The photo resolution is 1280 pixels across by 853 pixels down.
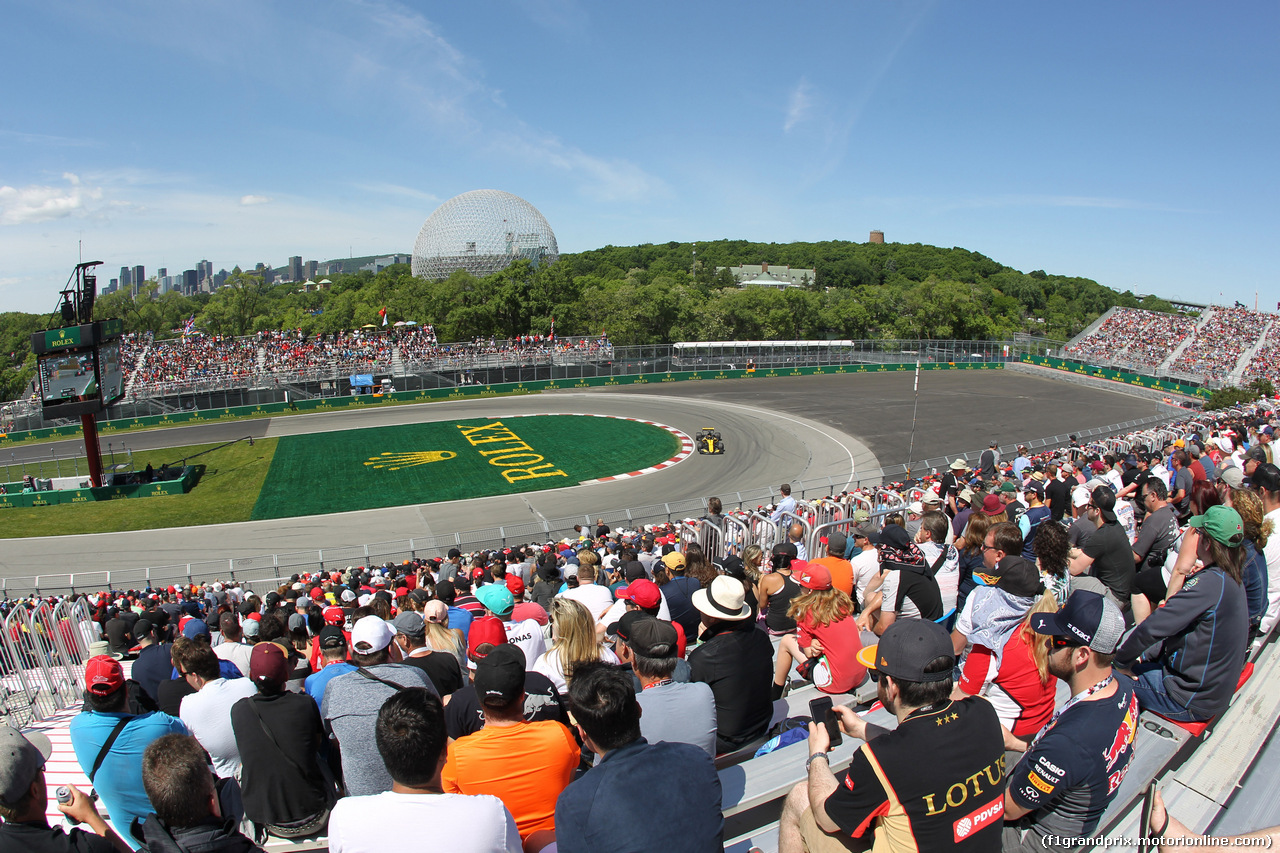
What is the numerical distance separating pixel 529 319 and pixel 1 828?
64.5 metres

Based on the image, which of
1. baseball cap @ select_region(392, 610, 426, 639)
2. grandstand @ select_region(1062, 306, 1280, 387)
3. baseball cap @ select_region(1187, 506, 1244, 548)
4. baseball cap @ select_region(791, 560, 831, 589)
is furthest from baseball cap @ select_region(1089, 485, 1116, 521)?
grandstand @ select_region(1062, 306, 1280, 387)

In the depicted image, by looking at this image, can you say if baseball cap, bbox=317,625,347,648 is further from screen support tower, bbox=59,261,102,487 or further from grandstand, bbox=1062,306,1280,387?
grandstand, bbox=1062,306,1280,387

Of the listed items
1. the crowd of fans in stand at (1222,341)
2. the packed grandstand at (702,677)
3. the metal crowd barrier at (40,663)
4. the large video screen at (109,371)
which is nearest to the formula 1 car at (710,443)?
the packed grandstand at (702,677)

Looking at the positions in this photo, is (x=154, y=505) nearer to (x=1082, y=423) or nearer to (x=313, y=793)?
(x=313, y=793)

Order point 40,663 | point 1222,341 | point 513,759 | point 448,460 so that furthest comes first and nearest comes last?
point 1222,341
point 448,460
point 40,663
point 513,759

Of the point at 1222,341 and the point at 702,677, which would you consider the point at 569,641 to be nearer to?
the point at 702,677

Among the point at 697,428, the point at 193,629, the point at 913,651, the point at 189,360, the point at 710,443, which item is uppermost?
the point at 189,360

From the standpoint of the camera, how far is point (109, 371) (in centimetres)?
2802

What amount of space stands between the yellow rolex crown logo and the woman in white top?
26.6 metres

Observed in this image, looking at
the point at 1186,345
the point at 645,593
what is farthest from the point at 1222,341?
the point at 645,593

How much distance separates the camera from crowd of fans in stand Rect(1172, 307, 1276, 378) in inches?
2092

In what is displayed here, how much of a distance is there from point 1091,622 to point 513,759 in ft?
10.2

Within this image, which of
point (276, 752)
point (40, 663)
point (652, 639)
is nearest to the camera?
point (276, 752)

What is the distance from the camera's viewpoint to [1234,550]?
177 inches
